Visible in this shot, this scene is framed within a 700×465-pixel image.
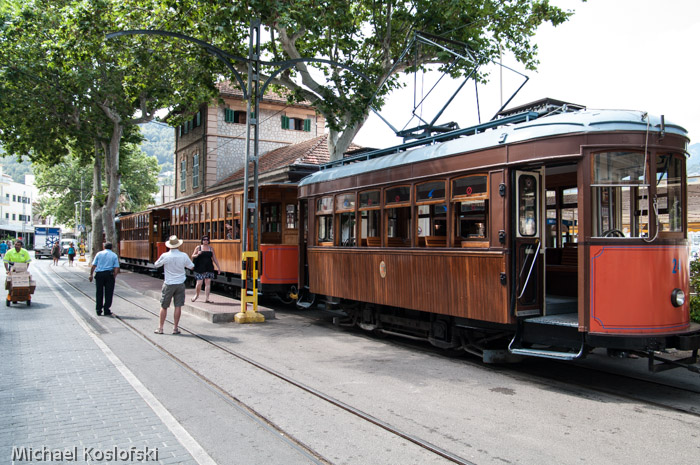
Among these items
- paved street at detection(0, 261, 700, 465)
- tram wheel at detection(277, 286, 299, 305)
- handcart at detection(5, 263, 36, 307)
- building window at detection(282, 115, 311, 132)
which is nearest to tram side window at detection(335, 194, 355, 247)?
paved street at detection(0, 261, 700, 465)

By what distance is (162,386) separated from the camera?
6.71m

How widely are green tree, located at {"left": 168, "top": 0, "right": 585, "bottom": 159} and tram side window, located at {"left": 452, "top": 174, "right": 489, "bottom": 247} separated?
8.69 m

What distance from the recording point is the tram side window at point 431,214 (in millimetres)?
8375

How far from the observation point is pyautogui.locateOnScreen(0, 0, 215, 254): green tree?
16.3 metres

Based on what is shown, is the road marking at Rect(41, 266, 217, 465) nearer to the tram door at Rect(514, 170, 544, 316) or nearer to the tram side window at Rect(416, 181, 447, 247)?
the tram door at Rect(514, 170, 544, 316)

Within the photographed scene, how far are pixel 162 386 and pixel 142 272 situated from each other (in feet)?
88.7

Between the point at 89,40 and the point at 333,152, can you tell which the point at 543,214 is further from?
the point at 89,40

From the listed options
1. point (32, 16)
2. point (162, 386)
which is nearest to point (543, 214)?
point (162, 386)

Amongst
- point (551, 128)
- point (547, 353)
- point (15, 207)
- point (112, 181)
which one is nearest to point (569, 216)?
point (551, 128)

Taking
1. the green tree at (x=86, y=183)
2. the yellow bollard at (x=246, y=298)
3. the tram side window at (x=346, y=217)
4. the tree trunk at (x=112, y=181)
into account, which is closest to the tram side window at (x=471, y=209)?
the tram side window at (x=346, y=217)

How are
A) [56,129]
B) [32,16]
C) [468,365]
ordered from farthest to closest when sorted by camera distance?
1. [56,129]
2. [32,16]
3. [468,365]

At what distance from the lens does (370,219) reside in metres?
Result: 10.2

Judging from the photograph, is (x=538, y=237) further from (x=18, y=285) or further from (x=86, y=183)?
(x=86, y=183)

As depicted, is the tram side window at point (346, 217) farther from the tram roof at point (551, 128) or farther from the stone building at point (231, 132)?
the stone building at point (231, 132)
